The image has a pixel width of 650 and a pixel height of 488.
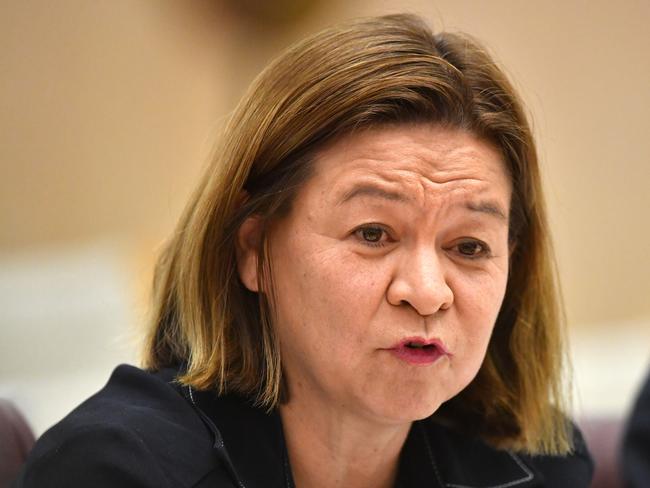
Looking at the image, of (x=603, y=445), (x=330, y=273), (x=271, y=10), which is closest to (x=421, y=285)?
(x=330, y=273)

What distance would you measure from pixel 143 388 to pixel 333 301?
45 cm

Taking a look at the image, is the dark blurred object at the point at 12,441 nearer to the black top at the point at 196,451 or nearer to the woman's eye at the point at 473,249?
the black top at the point at 196,451

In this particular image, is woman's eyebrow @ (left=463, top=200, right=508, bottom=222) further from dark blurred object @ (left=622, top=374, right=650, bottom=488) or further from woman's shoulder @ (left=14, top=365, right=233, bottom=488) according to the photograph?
dark blurred object @ (left=622, top=374, right=650, bottom=488)

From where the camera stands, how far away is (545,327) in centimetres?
253

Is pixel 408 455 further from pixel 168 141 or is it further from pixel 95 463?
pixel 168 141

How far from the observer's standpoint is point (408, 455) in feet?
→ 7.75

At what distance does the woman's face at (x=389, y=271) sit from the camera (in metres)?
1.94

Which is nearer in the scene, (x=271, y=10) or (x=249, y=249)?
(x=249, y=249)

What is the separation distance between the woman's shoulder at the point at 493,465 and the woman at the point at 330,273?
0.54 feet

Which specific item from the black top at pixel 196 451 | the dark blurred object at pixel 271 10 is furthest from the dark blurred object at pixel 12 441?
the dark blurred object at pixel 271 10

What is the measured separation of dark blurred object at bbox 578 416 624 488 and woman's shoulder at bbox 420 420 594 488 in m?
0.17

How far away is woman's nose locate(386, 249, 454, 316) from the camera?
1906 millimetres

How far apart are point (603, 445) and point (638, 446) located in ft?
6.15

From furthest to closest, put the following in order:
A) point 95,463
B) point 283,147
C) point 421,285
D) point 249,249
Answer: point 249,249
point 283,147
point 421,285
point 95,463
